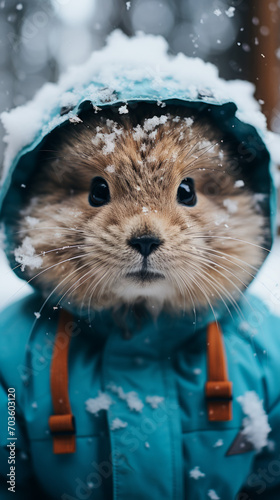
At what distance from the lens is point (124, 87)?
0.47m

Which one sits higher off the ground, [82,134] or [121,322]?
[82,134]

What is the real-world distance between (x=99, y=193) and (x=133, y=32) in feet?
1.15

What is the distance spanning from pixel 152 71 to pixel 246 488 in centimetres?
67

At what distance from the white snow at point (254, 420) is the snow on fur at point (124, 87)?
403mm

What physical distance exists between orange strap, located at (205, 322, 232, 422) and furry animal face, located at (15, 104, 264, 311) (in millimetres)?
73

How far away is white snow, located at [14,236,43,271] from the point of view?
528 mm

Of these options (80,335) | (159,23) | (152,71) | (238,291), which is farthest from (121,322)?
(159,23)

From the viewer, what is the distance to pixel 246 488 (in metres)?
0.64

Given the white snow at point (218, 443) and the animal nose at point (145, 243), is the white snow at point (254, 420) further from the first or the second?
the animal nose at point (145, 243)

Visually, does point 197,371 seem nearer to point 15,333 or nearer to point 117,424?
point 117,424

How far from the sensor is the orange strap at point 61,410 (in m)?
0.55

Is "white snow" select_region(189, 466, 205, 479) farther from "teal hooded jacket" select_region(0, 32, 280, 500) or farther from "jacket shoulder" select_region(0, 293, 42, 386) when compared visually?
"jacket shoulder" select_region(0, 293, 42, 386)

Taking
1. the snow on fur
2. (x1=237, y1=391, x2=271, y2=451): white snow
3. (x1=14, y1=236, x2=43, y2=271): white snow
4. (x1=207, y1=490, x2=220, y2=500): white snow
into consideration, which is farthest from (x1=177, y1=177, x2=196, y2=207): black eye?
(x1=207, y1=490, x2=220, y2=500): white snow

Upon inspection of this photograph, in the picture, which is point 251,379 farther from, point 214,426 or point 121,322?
point 121,322
